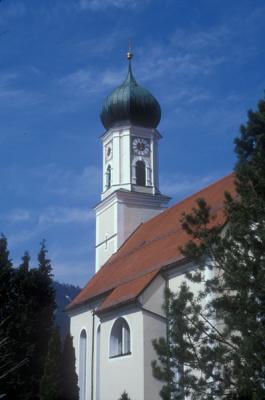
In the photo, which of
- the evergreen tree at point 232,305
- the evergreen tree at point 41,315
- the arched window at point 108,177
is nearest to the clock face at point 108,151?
the arched window at point 108,177

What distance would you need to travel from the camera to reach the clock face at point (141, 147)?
35.7 m

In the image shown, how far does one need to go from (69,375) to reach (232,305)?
17585mm

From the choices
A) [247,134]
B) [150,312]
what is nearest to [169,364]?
[247,134]

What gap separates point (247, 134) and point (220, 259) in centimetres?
283

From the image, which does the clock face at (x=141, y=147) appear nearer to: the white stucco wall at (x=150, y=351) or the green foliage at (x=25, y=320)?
the green foliage at (x=25, y=320)

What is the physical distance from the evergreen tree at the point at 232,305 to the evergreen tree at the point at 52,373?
43.1ft

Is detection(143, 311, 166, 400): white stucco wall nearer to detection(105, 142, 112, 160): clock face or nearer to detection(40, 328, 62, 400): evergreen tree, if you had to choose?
detection(40, 328, 62, 400): evergreen tree

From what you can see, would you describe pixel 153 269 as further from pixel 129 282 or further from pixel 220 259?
pixel 220 259

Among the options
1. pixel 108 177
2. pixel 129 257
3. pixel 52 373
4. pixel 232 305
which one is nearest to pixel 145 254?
pixel 129 257

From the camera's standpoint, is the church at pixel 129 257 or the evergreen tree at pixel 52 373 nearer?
the church at pixel 129 257

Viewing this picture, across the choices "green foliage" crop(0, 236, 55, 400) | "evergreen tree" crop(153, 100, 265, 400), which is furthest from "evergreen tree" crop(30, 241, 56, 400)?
"evergreen tree" crop(153, 100, 265, 400)

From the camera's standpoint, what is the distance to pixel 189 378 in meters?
13.4

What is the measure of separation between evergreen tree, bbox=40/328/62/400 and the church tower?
776 centimetres

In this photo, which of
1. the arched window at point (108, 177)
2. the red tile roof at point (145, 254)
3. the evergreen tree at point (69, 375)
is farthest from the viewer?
the arched window at point (108, 177)
